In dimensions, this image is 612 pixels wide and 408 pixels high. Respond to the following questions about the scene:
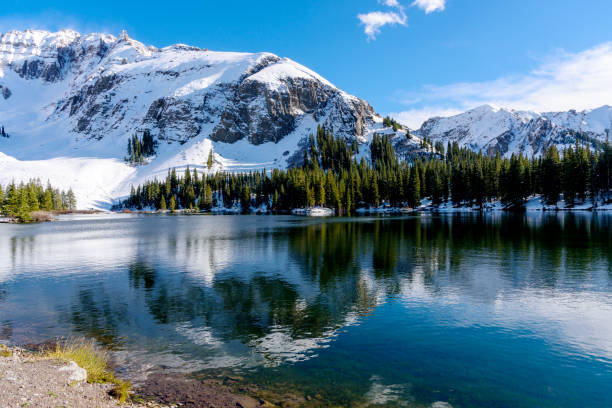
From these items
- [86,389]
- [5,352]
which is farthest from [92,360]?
[5,352]

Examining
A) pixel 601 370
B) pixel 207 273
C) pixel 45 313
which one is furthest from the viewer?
pixel 207 273

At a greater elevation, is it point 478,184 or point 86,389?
point 478,184

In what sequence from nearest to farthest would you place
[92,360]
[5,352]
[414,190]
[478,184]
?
[92,360] < [5,352] < [478,184] < [414,190]

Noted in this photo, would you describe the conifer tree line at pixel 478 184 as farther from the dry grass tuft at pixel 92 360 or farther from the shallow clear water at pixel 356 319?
the dry grass tuft at pixel 92 360

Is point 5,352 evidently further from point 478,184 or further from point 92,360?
point 478,184

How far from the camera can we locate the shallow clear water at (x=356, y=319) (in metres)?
14.7

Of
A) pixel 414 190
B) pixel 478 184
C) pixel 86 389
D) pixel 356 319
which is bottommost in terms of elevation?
pixel 356 319

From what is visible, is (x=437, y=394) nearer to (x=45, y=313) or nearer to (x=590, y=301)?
(x=590, y=301)

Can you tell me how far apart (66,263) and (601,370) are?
4884 cm

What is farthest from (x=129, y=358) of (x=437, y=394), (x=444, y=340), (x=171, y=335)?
(x=444, y=340)

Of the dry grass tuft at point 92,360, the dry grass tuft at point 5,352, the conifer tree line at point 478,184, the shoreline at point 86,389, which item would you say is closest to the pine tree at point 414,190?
the conifer tree line at point 478,184

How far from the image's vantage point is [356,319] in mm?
22078

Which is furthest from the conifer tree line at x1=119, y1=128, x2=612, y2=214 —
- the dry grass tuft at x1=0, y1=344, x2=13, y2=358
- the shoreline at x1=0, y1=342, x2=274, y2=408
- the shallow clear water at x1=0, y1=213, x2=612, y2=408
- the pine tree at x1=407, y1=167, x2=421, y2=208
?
the dry grass tuft at x1=0, y1=344, x2=13, y2=358

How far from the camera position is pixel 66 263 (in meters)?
43.1
